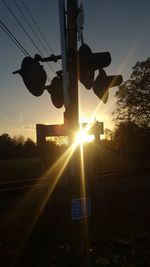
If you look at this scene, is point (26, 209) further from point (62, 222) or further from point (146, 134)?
point (146, 134)

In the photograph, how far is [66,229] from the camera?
10781mm

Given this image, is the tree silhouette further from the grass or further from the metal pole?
the metal pole

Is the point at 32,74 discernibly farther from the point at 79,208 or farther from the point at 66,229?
the point at 66,229

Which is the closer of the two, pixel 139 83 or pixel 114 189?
pixel 114 189

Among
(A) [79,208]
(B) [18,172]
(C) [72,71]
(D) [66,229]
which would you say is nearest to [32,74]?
(C) [72,71]

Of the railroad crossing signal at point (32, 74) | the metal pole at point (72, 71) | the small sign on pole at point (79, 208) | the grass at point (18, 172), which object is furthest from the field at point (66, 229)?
the grass at point (18, 172)

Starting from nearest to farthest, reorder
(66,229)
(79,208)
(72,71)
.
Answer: (79,208), (72,71), (66,229)

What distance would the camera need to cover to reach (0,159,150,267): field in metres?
8.12

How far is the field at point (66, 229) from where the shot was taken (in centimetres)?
812

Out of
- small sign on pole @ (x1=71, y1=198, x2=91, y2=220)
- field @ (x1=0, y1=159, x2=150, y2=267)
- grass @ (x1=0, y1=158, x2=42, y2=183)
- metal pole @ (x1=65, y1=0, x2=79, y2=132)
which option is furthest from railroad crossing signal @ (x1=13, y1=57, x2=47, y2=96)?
grass @ (x1=0, y1=158, x2=42, y2=183)

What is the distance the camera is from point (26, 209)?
531 inches

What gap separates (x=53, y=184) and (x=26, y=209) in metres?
2.71

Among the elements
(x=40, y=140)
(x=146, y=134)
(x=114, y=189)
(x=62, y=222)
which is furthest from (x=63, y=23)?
(x=146, y=134)

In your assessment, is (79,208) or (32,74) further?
(32,74)
